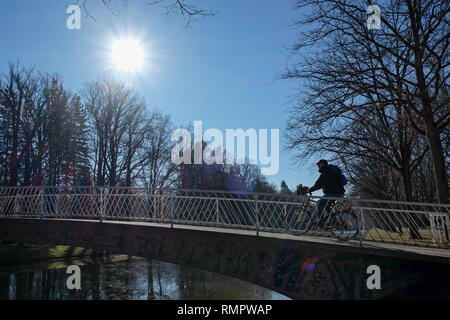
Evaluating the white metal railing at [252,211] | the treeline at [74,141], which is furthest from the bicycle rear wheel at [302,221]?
the treeline at [74,141]

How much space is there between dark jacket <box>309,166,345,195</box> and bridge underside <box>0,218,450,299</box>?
1.50 meters

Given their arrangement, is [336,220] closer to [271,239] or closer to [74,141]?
[271,239]

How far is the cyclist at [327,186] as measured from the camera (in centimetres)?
716

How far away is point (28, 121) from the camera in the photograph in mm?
21969

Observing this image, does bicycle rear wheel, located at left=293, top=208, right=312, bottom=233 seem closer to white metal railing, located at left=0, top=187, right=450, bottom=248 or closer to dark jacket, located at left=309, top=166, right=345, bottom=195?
white metal railing, located at left=0, top=187, right=450, bottom=248

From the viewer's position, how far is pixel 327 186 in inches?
288

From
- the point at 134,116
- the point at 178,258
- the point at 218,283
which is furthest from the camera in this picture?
the point at 134,116

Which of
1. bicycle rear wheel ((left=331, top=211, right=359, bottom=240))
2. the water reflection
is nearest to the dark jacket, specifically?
bicycle rear wheel ((left=331, top=211, right=359, bottom=240))

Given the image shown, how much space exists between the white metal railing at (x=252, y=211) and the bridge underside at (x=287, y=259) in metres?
0.47

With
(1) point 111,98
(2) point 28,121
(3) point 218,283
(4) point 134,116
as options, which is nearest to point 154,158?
(4) point 134,116

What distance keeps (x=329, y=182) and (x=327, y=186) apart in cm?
10
